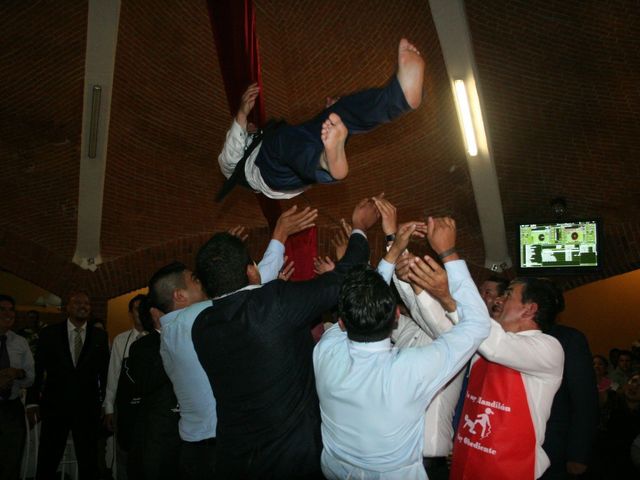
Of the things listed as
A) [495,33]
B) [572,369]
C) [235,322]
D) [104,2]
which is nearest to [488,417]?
[572,369]

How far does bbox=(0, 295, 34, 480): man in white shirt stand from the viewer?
4.29 meters

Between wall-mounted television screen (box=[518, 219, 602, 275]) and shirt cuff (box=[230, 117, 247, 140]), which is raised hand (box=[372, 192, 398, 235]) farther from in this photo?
wall-mounted television screen (box=[518, 219, 602, 275])

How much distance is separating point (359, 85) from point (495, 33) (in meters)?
1.79

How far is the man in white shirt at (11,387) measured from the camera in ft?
14.1

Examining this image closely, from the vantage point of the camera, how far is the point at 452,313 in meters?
2.36

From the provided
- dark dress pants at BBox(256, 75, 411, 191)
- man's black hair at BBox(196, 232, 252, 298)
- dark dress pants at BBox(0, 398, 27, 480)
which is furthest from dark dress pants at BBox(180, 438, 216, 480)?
dark dress pants at BBox(0, 398, 27, 480)

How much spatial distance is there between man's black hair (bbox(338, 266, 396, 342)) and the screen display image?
5578mm

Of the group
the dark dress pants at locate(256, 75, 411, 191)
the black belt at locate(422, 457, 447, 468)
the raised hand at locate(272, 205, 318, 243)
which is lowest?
the black belt at locate(422, 457, 447, 468)

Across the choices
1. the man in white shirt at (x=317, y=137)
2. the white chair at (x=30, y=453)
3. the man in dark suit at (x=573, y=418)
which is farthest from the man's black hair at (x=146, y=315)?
the man in dark suit at (x=573, y=418)

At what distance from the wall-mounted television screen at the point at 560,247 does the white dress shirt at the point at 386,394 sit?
538 centimetres

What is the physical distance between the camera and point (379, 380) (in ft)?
6.37

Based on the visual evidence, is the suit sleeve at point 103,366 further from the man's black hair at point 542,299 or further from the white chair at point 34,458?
the man's black hair at point 542,299

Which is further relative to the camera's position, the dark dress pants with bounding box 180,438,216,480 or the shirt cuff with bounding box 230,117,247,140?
the shirt cuff with bounding box 230,117,247,140

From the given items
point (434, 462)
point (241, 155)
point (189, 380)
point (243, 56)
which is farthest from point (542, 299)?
point (243, 56)
